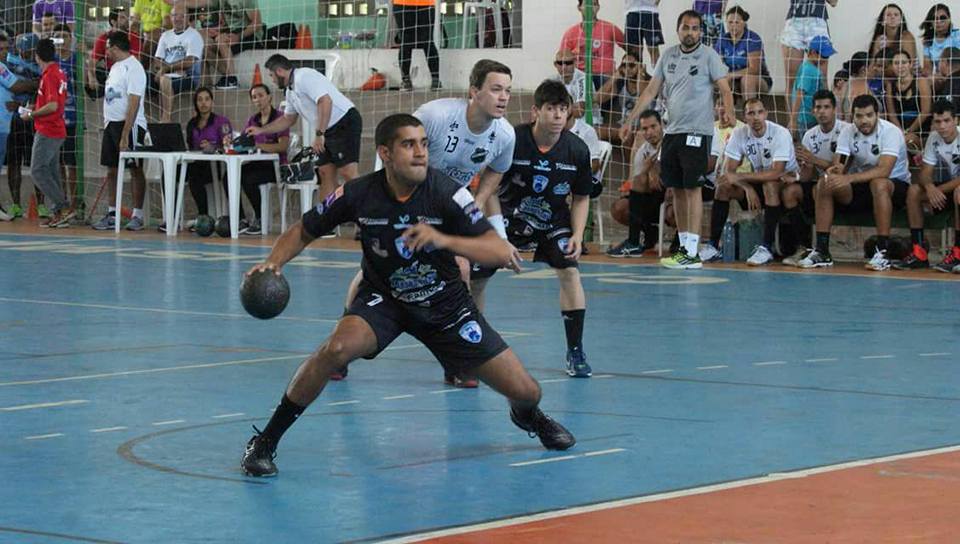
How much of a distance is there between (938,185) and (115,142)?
10309 millimetres

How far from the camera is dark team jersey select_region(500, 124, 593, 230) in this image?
981 cm

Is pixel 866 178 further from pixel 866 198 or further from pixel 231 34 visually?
pixel 231 34

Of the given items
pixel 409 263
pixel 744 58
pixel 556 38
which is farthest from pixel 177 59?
pixel 409 263

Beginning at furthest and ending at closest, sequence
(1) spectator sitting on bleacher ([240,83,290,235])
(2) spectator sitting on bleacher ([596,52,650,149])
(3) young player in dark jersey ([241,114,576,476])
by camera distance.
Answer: (1) spectator sitting on bleacher ([240,83,290,235]) → (2) spectator sitting on bleacher ([596,52,650,149]) → (3) young player in dark jersey ([241,114,576,476])

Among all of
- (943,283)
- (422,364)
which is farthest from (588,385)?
(943,283)

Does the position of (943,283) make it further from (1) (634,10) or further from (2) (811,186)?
(1) (634,10)

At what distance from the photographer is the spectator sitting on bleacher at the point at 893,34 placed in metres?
17.5

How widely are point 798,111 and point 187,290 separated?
7515mm

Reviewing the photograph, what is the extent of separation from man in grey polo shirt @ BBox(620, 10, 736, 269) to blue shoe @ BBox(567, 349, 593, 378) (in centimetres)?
728

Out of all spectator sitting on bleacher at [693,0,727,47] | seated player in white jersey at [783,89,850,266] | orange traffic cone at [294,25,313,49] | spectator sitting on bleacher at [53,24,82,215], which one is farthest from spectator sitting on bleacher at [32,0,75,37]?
seated player in white jersey at [783,89,850,266]

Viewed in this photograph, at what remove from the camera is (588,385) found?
9250 mm

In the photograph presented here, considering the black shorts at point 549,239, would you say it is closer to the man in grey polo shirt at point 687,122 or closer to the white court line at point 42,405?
the white court line at point 42,405

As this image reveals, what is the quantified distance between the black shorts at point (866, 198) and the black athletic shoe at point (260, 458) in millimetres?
11084

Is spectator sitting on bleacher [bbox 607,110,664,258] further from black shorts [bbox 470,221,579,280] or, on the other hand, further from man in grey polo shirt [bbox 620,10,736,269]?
black shorts [bbox 470,221,579,280]
